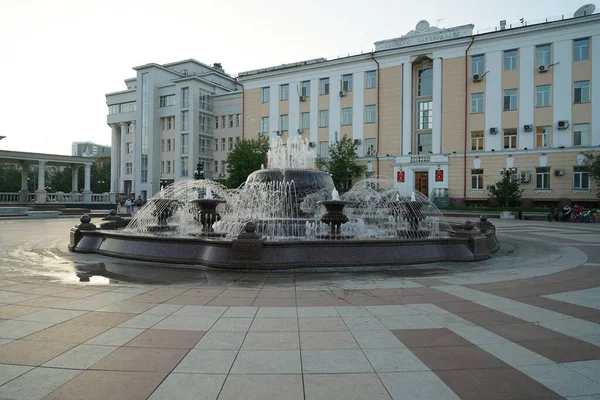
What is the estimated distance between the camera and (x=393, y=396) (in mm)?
3205

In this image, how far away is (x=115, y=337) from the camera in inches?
177

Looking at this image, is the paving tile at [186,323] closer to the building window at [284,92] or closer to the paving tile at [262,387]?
the paving tile at [262,387]

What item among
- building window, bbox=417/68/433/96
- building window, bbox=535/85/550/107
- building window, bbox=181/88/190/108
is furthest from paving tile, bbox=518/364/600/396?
building window, bbox=181/88/190/108

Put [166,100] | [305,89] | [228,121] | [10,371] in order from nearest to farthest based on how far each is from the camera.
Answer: [10,371]
[305,89]
[228,121]
[166,100]

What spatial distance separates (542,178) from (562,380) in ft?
118

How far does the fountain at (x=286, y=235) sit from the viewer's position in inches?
348

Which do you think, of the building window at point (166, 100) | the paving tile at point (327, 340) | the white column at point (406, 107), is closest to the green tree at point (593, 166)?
the white column at point (406, 107)

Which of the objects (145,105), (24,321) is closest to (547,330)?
(24,321)

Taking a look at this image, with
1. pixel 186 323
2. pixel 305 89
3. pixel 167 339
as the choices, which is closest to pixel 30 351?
pixel 167 339

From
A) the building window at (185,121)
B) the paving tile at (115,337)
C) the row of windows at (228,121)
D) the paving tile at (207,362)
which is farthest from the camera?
the row of windows at (228,121)

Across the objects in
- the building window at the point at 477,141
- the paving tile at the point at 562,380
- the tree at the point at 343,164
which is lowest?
the paving tile at the point at 562,380

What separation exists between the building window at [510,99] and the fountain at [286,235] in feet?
79.4

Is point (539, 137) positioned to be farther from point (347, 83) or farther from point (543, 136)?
point (347, 83)

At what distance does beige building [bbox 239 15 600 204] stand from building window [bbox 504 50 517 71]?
87 mm
